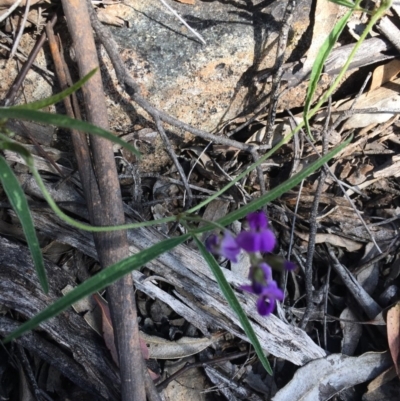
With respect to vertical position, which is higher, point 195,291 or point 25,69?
point 25,69

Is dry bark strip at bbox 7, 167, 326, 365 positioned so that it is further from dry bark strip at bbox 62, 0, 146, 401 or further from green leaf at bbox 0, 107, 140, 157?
green leaf at bbox 0, 107, 140, 157

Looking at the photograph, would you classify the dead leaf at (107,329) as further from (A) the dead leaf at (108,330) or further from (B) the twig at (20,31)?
(B) the twig at (20,31)

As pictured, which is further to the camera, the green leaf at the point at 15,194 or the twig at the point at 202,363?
the twig at the point at 202,363

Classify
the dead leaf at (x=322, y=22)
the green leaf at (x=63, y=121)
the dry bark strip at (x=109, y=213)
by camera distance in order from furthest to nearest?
the dead leaf at (x=322, y=22)
the dry bark strip at (x=109, y=213)
the green leaf at (x=63, y=121)

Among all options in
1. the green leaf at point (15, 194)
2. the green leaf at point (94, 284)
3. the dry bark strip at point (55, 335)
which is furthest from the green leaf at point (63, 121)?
the dry bark strip at point (55, 335)

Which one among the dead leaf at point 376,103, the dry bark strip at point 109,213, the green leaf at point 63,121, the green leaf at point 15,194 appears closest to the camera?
the green leaf at point 63,121

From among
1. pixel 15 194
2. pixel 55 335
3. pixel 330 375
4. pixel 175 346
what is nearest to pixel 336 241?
pixel 330 375

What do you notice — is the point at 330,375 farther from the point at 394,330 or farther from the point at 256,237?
the point at 256,237
